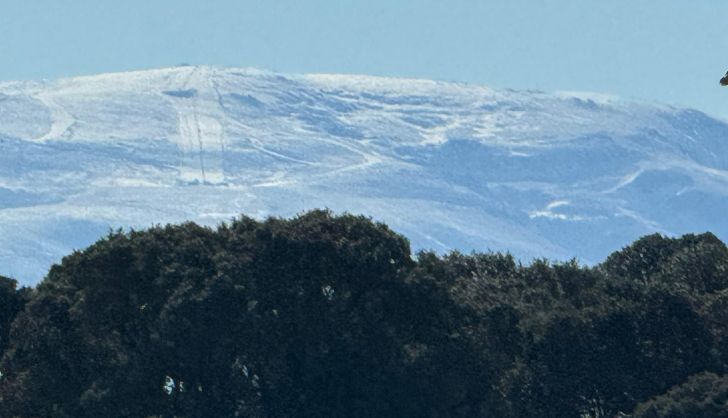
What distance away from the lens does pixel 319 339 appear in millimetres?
81125

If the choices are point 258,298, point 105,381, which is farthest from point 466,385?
point 105,381

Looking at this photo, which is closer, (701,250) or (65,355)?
(65,355)

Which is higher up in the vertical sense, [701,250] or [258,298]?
[701,250]

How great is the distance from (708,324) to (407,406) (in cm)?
1427

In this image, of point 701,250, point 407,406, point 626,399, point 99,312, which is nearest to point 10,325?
point 99,312

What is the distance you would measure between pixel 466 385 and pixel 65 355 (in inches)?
632

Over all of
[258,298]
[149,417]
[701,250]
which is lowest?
[149,417]

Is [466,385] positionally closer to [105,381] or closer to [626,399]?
[626,399]

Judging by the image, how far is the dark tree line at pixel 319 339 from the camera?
79.0m

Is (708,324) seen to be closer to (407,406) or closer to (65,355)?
(407,406)

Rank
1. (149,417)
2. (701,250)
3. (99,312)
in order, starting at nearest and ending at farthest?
(149,417) < (99,312) < (701,250)

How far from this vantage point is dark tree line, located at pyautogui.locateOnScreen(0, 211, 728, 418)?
259 feet

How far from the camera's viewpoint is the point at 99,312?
8069 centimetres

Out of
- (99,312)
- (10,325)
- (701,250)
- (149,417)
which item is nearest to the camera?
(149,417)
